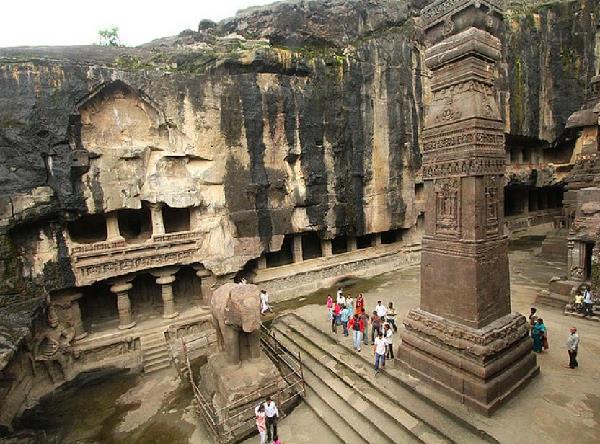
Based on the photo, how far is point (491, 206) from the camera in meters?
7.71

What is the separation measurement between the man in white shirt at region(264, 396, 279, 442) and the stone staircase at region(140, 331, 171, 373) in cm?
642

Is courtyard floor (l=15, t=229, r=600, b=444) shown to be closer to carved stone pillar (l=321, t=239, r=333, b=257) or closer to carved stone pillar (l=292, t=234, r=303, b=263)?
carved stone pillar (l=292, t=234, r=303, b=263)

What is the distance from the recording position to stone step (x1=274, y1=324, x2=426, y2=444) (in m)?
7.35

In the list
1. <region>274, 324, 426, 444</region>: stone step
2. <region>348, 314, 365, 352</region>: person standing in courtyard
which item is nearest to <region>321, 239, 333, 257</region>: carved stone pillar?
<region>274, 324, 426, 444</region>: stone step

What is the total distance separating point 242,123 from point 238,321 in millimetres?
9844

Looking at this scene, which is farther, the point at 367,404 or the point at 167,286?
the point at 167,286

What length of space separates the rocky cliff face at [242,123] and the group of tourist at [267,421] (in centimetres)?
856

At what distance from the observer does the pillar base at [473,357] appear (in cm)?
718

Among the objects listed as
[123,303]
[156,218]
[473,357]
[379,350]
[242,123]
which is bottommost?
[379,350]

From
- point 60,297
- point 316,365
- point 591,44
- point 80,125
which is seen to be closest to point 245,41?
point 80,125

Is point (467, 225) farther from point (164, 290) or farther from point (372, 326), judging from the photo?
point (164, 290)

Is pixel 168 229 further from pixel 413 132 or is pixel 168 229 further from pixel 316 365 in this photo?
pixel 413 132

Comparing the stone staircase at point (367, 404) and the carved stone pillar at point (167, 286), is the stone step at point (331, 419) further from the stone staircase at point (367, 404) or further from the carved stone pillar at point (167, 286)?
the carved stone pillar at point (167, 286)

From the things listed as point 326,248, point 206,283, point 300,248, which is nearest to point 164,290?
point 206,283
